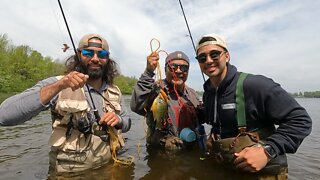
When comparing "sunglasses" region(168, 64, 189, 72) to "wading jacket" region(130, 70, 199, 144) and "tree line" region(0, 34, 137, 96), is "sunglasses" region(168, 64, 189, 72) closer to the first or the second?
"wading jacket" region(130, 70, 199, 144)

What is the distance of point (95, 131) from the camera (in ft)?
14.6

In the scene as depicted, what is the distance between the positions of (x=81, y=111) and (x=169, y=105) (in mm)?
2387

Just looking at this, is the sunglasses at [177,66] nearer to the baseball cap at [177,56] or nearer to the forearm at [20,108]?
the baseball cap at [177,56]

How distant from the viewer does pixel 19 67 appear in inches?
1954

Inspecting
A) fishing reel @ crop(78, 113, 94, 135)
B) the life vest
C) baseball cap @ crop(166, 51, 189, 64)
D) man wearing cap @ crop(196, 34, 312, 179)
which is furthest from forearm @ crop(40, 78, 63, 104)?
baseball cap @ crop(166, 51, 189, 64)

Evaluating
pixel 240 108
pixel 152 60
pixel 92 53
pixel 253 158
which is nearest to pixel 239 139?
pixel 253 158

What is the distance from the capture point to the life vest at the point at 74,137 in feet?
13.5

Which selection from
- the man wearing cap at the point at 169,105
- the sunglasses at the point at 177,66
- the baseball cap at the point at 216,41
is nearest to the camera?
the baseball cap at the point at 216,41

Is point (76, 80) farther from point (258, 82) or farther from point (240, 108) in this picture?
point (258, 82)

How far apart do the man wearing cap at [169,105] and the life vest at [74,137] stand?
49.2 inches

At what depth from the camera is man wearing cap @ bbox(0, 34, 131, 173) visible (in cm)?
348

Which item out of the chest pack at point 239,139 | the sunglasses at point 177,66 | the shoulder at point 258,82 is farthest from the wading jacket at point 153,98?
the shoulder at point 258,82

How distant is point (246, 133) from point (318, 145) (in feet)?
23.8

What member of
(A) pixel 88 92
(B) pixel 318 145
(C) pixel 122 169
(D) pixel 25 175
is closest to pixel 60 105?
(A) pixel 88 92
